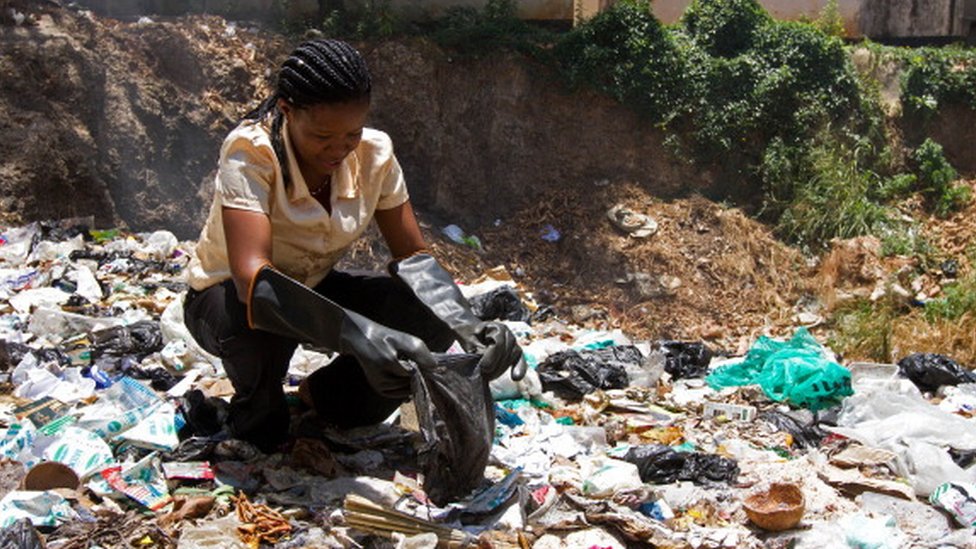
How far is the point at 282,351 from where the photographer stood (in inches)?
128

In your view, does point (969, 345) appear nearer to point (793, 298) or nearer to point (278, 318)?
point (793, 298)

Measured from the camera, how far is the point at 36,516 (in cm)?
288

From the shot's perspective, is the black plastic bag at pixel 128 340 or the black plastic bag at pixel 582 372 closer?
the black plastic bag at pixel 582 372

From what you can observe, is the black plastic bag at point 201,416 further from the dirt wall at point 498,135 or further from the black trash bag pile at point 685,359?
the dirt wall at point 498,135

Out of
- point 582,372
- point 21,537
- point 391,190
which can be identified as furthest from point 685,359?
point 21,537

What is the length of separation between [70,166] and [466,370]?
6020mm

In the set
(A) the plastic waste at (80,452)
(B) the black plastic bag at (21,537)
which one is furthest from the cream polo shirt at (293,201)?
(B) the black plastic bag at (21,537)

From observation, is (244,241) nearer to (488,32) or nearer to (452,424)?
(452,424)

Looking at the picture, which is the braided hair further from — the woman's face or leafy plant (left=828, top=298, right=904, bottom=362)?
leafy plant (left=828, top=298, right=904, bottom=362)

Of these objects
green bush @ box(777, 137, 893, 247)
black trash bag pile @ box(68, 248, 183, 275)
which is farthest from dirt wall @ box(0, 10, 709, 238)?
black trash bag pile @ box(68, 248, 183, 275)

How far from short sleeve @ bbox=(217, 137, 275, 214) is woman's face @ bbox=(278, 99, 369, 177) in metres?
0.11

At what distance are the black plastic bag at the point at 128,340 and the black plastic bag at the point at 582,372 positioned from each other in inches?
69.9

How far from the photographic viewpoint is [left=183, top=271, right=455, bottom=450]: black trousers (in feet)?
10.4

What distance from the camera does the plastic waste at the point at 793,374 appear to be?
4.57 metres
